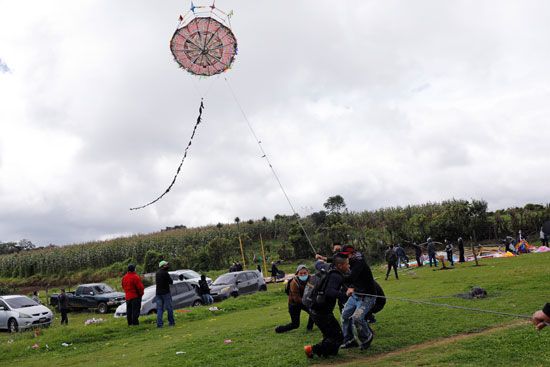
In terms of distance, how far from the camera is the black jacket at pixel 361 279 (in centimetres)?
848

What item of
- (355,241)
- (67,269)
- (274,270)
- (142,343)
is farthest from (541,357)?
(67,269)

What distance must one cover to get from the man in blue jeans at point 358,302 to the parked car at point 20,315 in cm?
1472

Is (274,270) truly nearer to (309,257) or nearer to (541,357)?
(309,257)

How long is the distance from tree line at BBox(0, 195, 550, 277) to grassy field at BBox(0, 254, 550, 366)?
22.6 metres

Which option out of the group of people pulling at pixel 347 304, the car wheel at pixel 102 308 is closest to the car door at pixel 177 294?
the car wheel at pixel 102 308

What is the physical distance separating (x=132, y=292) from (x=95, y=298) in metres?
13.5

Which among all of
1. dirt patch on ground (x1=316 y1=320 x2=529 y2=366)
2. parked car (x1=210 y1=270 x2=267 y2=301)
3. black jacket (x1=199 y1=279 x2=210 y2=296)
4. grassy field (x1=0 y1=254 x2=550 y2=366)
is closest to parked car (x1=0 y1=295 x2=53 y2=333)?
grassy field (x1=0 y1=254 x2=550 y2=366)

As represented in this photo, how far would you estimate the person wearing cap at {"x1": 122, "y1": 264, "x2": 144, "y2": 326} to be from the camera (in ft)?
48.0

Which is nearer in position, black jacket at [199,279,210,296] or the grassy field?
the grassy field

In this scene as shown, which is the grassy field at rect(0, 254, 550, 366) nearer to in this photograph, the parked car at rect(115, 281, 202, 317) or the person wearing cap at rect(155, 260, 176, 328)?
A: the person wearing cap at rect(155, 260, 176, 328)

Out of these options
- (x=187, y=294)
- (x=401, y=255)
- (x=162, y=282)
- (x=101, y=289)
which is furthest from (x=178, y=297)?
(x=401, y=255)

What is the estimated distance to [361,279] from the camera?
28.0 feet

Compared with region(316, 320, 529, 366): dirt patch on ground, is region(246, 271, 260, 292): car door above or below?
above

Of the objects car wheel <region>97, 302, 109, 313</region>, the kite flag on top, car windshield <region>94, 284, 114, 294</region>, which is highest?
the kite flag on top
